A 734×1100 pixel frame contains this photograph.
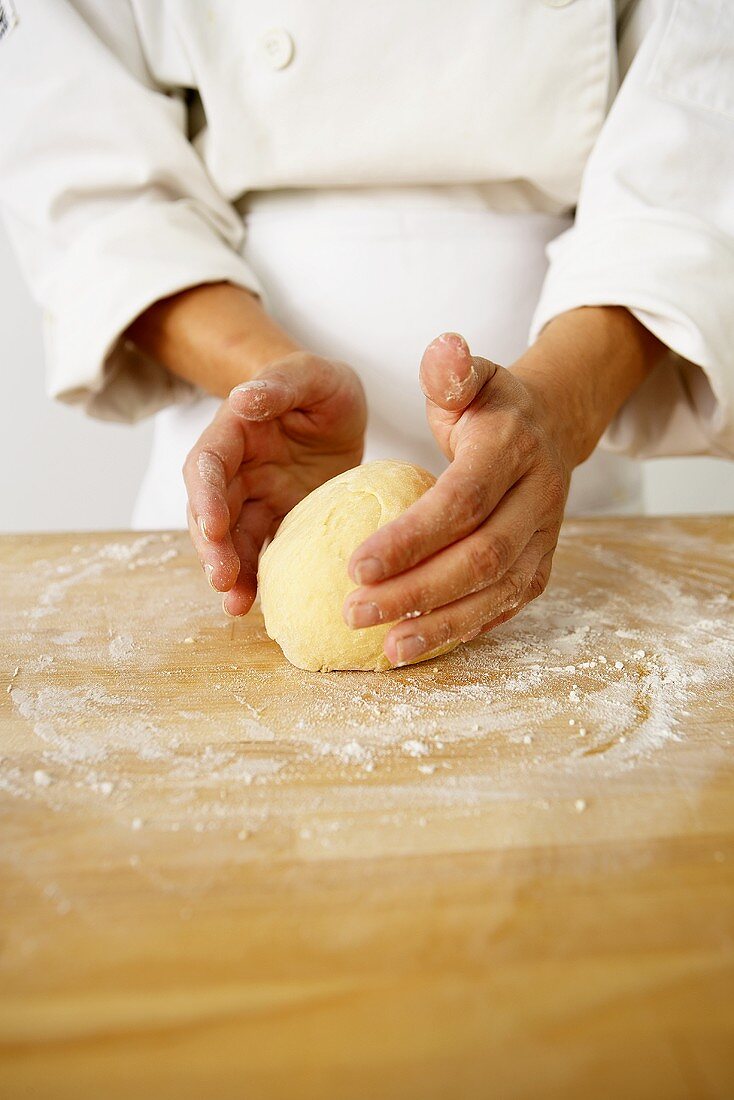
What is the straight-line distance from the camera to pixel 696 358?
3.76ft

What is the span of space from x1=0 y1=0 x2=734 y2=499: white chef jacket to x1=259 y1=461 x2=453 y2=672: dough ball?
412mm

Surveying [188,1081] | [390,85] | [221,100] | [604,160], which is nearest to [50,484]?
[221,100]

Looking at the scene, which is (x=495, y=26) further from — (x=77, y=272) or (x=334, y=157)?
(x=77, y=272)

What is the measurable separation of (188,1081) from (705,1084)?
0.88 feet

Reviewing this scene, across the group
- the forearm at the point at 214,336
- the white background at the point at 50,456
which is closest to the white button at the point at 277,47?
the forearm at the point at 214,336

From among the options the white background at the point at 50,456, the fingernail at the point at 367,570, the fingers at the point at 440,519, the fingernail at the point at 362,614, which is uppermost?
the fingers at the point at 440,519

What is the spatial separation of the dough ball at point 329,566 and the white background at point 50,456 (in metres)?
1.77

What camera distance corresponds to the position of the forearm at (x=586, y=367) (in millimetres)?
1041

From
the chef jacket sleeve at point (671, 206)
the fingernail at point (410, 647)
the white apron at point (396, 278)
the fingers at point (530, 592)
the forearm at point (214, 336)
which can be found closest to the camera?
the fingernail at point (410, 647)

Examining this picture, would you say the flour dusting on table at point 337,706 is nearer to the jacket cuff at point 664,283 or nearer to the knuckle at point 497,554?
the knuckle at point 497,554

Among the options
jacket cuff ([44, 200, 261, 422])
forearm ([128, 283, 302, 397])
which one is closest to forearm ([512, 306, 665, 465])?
forearm ([128, 283, 302, 397])

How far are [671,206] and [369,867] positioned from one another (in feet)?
3.42

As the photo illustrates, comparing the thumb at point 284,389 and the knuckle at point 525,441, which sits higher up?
the knuckle at point 525,441

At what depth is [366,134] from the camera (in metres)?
1.31
